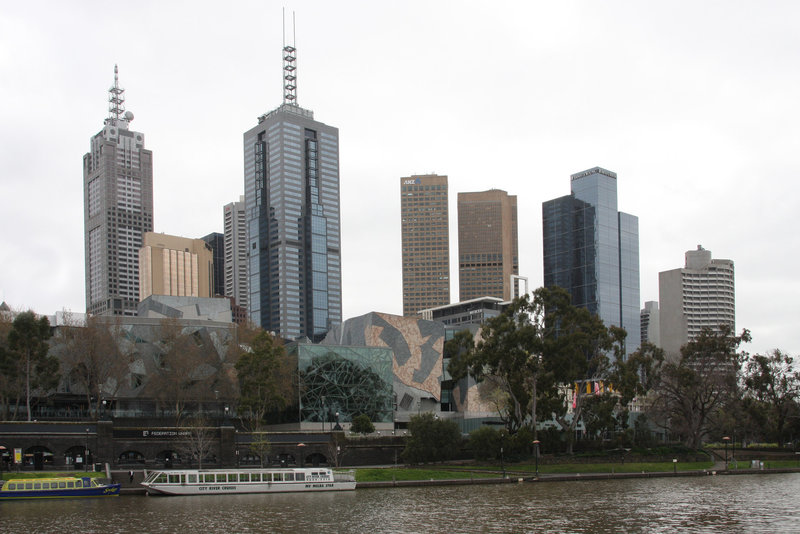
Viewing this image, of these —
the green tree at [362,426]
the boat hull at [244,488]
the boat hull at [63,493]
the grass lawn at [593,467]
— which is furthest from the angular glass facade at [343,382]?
the boat hull at [63,493]

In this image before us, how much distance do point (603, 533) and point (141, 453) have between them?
63.7 metres

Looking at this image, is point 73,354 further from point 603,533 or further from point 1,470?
point 603,533

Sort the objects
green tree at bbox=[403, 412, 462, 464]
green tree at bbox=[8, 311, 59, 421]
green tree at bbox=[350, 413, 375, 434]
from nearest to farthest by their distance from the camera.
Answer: green tree at bbox=[8, 311, 59, 421]
green tree at bbox=[403, 412, 462, 464]
green tree at bbox=[350, 413, 375, 434]

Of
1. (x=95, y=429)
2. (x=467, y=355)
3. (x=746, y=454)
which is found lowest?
(x=746, y=454)

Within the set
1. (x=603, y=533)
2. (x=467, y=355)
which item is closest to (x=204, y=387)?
(x=467, y=355)

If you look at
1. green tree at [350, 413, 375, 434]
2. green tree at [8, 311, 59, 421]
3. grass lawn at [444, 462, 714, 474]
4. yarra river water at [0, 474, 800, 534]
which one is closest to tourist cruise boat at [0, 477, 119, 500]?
yarra river water at [0, 474, 800, 534]

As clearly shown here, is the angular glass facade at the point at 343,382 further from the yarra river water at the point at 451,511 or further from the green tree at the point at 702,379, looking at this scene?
the yarra river water at the point at 451,511

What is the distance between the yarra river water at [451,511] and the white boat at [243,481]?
2192 mm

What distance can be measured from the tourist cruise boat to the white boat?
4.47 meters

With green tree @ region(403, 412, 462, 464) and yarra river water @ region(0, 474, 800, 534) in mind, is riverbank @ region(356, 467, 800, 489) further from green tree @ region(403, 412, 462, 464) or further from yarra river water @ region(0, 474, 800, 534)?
green tree @ region(403, 412, 462, 464)

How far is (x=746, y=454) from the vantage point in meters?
118

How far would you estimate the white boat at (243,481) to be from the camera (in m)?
79.2

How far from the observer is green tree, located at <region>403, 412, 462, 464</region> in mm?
104000

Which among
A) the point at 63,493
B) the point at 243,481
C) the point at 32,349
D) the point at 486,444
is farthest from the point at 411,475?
the point at 32,349
